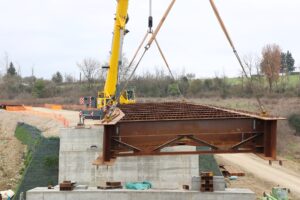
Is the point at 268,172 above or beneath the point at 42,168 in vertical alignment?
beneath

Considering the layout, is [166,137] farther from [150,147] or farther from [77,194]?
[77,194]

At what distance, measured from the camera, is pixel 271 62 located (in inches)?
3445

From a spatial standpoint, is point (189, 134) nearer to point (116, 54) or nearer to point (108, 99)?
point (116, 54)

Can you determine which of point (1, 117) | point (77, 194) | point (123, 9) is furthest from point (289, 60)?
point (77, 194)

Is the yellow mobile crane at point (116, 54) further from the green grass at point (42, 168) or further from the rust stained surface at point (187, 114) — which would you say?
the rust stained surface at point (187, 114)

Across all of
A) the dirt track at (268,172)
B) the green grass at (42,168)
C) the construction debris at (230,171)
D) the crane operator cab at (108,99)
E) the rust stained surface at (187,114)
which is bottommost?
the dirt track at (268,172)

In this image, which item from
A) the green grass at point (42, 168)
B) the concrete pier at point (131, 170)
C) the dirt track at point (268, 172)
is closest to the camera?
the concrete pier at point (131, 170)

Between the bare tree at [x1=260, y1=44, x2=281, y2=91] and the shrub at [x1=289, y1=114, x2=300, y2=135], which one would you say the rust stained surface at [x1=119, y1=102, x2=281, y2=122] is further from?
the bare tree at [x1=260, y1=44, x2=281, y2=91]

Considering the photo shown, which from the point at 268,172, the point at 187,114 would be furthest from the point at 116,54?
the point at 268,172

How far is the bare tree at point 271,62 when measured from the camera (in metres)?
81.8

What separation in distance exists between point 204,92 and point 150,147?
6409cm

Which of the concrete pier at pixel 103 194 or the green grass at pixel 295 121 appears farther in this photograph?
the green grass at pixel 295 121

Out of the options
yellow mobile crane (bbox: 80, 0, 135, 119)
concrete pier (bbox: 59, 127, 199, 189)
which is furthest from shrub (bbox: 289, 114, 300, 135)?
concrete pier (bbox: 59, 127, 199, 189)

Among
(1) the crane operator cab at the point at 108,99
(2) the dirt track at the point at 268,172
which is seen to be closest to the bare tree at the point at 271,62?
(2) the dirt track at the point at 268,172
